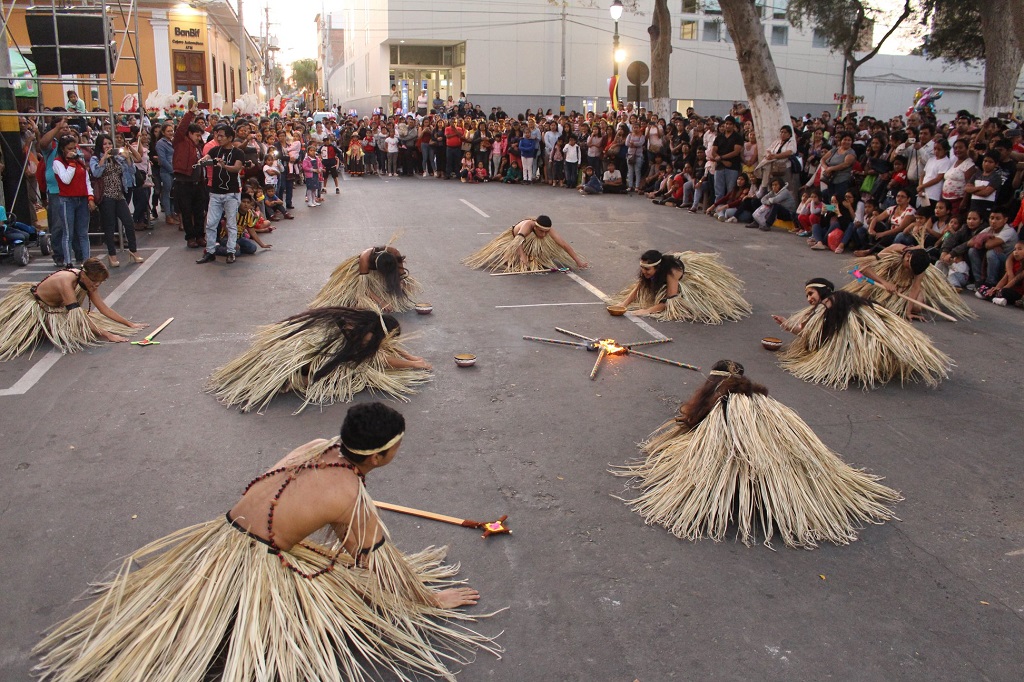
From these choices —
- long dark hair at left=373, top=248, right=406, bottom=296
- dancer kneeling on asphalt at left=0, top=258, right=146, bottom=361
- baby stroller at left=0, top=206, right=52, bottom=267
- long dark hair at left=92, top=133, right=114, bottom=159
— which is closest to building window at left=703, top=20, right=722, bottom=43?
long dark hair at left=92, top=133, right=114, bottom=159

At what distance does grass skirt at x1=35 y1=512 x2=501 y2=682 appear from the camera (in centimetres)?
305

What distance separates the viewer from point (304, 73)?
495 feet

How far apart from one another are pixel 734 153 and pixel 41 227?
41.5 ft

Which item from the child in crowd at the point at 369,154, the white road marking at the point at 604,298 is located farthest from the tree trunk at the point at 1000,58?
the child in crowd at the point at 369,154

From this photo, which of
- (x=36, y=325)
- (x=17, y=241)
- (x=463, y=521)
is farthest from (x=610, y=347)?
(x=17, y=241)

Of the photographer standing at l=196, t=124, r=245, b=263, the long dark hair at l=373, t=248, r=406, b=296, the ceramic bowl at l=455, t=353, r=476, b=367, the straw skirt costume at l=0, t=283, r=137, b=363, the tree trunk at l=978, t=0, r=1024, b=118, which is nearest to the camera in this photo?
the ceramic bowl at l=455, t=353, r=476, b=367

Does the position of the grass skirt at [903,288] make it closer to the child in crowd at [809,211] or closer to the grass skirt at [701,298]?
the grass skirt at [701,298]

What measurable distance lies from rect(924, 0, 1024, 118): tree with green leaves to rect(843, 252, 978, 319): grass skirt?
669cm

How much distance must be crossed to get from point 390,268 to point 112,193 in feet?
16.5

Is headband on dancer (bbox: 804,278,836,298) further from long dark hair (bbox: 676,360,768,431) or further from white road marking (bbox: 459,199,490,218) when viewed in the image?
white road marking (bbox: 459,199,490,218)

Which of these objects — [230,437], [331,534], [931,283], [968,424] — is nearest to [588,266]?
[931,283]

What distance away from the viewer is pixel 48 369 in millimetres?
7023

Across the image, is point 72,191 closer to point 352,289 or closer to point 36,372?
point 36,372

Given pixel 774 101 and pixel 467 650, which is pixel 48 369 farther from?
pixel 774 101
